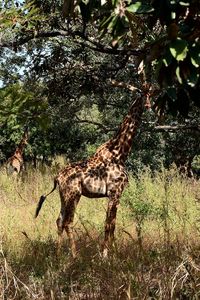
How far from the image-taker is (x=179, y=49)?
220 cm

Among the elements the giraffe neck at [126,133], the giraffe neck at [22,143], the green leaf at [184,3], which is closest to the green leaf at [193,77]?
the green leaf at [184,3]

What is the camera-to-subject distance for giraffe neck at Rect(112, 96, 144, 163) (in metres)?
6.98

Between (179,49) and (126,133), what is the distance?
486 cm

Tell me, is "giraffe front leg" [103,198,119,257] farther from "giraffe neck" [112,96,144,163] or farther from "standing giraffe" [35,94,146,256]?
"giraffe neck" [112,96,144,163]

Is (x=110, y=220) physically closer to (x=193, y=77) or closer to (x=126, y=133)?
(x=126, y=133)

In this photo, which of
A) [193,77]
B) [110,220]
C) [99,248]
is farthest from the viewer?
[110,220]

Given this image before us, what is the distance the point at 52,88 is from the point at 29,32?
5.85 feet

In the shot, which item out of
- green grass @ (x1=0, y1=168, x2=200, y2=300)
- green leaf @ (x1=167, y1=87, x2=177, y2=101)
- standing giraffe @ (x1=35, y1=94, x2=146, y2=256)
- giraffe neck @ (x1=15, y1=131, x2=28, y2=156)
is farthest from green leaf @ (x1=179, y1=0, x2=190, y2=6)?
giraffe neck @ (x1=15, y1=131, x2=28, y2=156)

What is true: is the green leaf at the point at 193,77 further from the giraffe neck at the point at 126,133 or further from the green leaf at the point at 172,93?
the giraffe neck at the point at 126,133

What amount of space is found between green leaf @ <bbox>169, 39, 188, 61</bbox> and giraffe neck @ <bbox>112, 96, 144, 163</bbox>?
15.6 ft

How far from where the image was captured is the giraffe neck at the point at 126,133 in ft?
22.9

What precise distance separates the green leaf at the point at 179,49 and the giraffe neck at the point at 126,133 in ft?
15.6

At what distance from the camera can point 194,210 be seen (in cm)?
974

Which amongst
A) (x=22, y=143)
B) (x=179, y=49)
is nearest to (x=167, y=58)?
(x=179, y=49)
